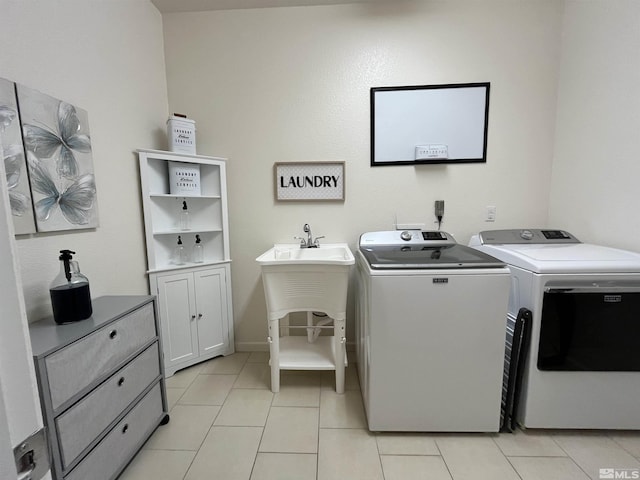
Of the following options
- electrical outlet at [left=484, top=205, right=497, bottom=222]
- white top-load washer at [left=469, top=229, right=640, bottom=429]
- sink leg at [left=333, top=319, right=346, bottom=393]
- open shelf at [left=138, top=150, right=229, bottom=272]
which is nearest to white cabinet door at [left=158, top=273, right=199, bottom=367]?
open shelf at [left=138, top=150, right=229, bottom=272]

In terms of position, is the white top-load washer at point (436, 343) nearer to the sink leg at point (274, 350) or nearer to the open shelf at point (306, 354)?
the open shelf at point (306, 354)

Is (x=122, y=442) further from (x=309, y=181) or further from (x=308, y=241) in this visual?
(x=309, y=181)

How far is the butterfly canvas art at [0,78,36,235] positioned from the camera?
3.69ft

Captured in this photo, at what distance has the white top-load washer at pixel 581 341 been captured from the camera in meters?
1.34

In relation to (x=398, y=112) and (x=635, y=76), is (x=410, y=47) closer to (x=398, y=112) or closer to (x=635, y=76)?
(x=398, y=112)

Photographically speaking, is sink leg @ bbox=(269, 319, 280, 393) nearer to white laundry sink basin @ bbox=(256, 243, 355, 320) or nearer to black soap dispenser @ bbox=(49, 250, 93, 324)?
white laundry sink basin @ bbox=(256, 243, 355, 320)

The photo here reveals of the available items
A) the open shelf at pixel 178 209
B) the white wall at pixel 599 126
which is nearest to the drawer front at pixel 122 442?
the open shelf at pixel 178 209

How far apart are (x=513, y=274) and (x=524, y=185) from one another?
38.7 inches

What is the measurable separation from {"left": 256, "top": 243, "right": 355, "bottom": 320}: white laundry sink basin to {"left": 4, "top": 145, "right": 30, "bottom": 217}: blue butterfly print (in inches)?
42.2

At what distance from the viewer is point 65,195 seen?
1.38 m

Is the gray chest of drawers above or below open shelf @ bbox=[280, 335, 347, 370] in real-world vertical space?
above

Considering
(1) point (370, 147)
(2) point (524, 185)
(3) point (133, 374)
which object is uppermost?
(1) point (370, 147)

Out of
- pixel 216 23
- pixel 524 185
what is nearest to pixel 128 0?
pixel 216 23

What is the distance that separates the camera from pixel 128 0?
181 cm
